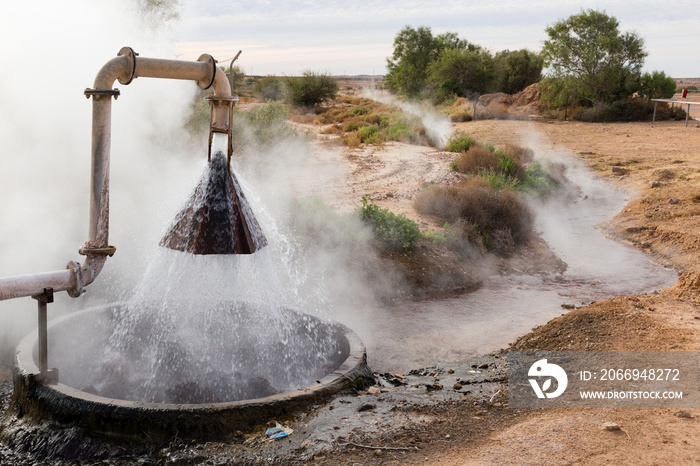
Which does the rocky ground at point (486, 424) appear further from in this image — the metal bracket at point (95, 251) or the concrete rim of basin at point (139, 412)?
the metal bracket at point (95, 251)

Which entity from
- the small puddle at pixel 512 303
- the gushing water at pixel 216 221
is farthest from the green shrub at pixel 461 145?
the gushing water at pixel 216 221

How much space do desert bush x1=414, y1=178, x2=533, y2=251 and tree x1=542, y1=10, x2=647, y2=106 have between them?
16240 millimetres

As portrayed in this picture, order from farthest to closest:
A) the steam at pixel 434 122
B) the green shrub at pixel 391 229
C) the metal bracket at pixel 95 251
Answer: the steam at pixel 434 122
the green shrub at pixel 391 229
the metal bracket at pixel 95 251

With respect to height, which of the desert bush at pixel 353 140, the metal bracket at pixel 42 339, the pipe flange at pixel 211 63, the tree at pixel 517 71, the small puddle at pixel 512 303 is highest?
the tree at pixel 517 71

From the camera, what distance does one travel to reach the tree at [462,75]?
1135 inches

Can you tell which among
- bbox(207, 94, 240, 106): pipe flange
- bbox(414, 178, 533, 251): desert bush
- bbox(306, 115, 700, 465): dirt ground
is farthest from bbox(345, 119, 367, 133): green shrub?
bbox(207, 94, 240, 106): pipe flange

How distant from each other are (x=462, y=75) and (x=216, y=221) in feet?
90.5

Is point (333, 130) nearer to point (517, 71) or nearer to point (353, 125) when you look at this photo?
point (353, 125)

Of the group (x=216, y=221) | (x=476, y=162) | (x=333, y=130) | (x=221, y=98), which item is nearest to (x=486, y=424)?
(x=216, y=221)

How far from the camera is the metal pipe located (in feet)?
9.96

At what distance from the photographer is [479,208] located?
31.3ft

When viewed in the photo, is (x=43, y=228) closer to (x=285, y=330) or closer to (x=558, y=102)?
(x=285, y=330)

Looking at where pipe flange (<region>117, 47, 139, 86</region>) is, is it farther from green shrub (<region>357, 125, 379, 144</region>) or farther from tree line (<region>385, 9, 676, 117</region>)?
tree line (<region>385, 9, 676, 117</region>)

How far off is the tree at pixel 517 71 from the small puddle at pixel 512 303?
19.8 m
